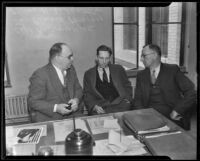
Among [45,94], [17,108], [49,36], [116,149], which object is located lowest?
[17,108]

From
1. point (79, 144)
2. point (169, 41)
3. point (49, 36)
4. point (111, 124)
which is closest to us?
point (79, 144)

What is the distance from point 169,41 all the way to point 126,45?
0.35 metres

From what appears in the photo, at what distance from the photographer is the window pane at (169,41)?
5.57ft

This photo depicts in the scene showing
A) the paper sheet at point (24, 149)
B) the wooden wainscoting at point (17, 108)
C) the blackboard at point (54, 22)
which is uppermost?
the blackboard at point (54, 22)

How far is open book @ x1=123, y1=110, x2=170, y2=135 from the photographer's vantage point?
1.11m

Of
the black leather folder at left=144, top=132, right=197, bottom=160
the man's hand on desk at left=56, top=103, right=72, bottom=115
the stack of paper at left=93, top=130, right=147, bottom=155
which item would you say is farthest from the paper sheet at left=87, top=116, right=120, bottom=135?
the man's hand on desk at left=56, top=103, right=72, bottom=115

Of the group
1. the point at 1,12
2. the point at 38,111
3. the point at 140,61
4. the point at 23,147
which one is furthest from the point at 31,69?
the point at 1,12

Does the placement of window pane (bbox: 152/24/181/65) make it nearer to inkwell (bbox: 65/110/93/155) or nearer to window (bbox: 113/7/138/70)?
window (bbox: 113/7/138/70)

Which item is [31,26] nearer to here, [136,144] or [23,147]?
[23,147]

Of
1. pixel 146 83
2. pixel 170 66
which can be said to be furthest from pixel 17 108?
pixel 170 66

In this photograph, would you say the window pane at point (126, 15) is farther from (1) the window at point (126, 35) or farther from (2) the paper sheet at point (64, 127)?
(2) the paper sheet at point (64, 127)

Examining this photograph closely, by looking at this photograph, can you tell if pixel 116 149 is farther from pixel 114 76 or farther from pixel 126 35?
pixel 126 35

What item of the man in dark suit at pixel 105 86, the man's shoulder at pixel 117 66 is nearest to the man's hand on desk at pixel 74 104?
the man in dark suit at pixel 105 86

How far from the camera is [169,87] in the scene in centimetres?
175
